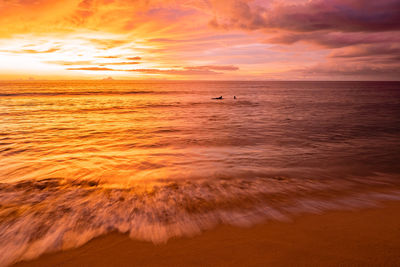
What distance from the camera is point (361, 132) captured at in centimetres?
1545

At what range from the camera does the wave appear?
394 cm

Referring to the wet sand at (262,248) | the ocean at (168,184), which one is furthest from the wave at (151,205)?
the wet sand at (262,248)

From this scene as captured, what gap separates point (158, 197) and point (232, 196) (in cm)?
185

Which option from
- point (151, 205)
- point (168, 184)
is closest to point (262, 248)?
point (151, 205)

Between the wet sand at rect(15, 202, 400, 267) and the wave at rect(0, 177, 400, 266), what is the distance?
0.26 meters

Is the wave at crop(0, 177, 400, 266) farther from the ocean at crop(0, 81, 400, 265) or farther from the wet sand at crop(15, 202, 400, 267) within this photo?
the wet sand at crop(15, 202, 400, 267)

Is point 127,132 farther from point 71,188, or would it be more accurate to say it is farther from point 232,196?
point 232,196

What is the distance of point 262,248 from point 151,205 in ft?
8.57

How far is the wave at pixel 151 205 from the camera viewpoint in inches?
155

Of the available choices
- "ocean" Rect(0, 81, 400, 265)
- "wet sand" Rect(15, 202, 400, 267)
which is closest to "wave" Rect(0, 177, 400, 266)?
"ocean" Rect(0, 81, 400, 265)

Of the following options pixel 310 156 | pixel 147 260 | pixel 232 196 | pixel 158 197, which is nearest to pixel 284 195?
pixel 232 196

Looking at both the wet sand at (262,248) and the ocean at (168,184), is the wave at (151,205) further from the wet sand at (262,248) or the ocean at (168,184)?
the wet sand at (262,248)

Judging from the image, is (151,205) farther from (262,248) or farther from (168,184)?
(262,248)

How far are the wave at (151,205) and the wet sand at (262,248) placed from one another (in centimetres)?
26
